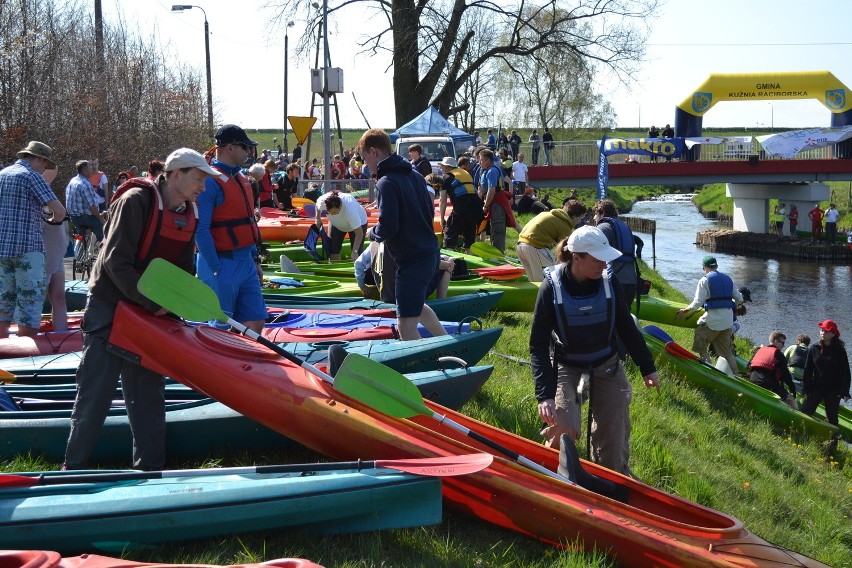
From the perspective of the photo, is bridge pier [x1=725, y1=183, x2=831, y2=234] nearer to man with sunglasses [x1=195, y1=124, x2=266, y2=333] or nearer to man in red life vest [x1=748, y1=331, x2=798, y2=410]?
man in red life vest [x1=748, y1=331, x2=798, y2=410]

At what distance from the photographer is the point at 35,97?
1656cm

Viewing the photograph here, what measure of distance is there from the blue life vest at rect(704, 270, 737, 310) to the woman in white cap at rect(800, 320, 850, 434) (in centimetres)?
109

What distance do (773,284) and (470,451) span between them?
25.5 m

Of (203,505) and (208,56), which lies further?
(208,56)

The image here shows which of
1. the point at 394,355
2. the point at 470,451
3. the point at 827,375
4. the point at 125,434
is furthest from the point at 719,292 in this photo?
the point at 125,434

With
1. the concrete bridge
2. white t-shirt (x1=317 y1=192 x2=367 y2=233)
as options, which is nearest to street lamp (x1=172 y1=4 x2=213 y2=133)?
the concrete bridge

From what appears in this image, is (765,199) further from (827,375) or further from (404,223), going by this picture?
(404,223)

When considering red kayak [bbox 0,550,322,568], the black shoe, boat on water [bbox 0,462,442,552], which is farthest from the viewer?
the black shoe

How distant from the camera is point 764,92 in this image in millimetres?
37062

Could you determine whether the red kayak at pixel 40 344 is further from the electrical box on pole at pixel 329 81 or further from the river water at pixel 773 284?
the river water at pixel 773 284

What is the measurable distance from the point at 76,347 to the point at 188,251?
2669 mm

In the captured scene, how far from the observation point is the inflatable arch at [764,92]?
36.0 meters

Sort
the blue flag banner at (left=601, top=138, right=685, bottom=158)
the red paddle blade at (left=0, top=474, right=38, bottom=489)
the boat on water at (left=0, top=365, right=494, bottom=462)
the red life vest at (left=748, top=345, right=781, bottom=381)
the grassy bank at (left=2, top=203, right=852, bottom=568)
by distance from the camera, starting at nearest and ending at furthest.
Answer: the red paddle blade at (left=0, top=474, right=38, bottom=489), the grassy bank at (left=2, top=203, right=852, bottom=568), the boat on water at (left=0, top=365, right=494, bottom=462), the red life vest at (left=748, top=345, right=781, bottom=381), the blue flag banner at (left=601, top=138, right=685, bottom=158)

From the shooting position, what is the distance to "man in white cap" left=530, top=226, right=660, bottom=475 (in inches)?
184
